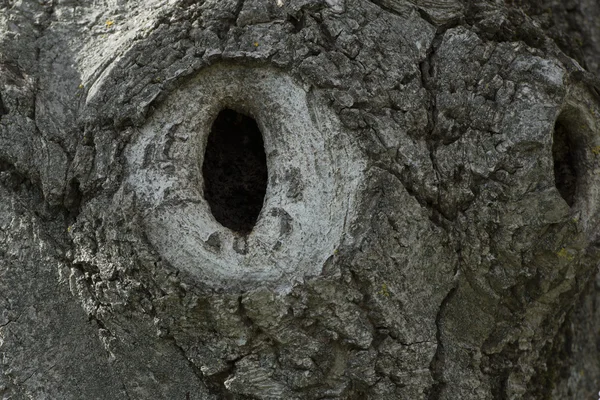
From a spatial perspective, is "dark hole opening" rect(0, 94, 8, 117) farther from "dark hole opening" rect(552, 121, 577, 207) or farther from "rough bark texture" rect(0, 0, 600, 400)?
"dark hole opening" rect(552, 121, 577, 207)

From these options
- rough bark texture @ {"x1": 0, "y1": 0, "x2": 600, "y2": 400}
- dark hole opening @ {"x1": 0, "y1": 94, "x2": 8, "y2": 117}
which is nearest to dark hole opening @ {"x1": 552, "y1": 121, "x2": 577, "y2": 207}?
rough bark texture @ {"x1": 0, "y1": 0, "x2": 600, "y2": 400}

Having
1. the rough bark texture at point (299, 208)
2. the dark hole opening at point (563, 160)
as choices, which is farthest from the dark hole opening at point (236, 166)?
the dark hole opening at point (563, 160)

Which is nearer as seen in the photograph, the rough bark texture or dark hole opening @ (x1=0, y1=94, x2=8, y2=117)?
the rough bark texture

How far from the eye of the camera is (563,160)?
2150 millimetres

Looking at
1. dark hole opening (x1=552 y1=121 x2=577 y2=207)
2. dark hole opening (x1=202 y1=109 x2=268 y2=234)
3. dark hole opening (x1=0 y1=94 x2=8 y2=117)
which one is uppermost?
dark hole opening (x1=552 y1=121 x2=577 y2=207)

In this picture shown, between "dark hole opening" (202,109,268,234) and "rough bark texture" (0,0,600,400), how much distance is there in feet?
0.44

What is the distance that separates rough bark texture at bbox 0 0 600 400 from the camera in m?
1.87

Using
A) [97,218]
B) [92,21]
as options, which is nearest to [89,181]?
[97,218]

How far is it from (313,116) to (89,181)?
24.0 inches

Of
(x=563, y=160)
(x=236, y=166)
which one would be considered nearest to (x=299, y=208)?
(x=236, y=166)

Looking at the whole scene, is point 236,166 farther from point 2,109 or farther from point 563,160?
point 563,160

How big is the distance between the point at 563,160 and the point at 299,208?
2.71 ft

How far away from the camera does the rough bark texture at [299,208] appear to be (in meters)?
1.87

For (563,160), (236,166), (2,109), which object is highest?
(563,160)
